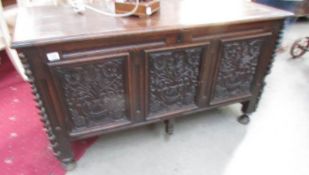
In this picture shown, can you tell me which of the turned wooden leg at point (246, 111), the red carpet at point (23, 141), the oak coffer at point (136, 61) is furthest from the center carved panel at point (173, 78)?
the red carpet at point (23, 141)

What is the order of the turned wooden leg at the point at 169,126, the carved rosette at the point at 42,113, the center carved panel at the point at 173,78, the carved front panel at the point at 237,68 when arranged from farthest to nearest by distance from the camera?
1. the turned wooden leg at the point at 169,126
2. the carved front panel at the point at 237,68
3. the center carved panel at the point at 173,78
4. the carved rosette at the point at 42,113

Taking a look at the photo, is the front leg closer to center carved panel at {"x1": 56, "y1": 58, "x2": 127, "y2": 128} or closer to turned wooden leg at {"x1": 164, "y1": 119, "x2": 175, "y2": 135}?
turned wooden leg at {"x1": 164, "y1": 119, "x2": 175, "y2": 135}

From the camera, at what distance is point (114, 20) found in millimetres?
1138

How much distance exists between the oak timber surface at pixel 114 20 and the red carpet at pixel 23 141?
30.6 inches

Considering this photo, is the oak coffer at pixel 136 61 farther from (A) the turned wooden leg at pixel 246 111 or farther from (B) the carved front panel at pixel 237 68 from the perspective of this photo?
(A) the turned wooden leg at pixel 246 111

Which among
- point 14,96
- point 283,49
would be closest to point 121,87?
point 14,96

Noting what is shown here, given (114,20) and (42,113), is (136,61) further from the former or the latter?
(42,113)

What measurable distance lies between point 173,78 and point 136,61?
0.25 m

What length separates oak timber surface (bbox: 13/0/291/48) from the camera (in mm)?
954

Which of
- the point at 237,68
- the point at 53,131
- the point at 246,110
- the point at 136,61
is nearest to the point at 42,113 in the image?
the point at 53,131

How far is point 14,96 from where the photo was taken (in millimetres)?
1886

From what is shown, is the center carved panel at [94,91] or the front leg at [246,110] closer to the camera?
the center carved panel at [94,91]

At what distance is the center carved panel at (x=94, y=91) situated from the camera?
3.42ft

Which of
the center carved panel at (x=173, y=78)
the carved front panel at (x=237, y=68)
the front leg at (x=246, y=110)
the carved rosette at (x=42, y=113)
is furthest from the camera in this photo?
the front leg at (x=246, y=110)
